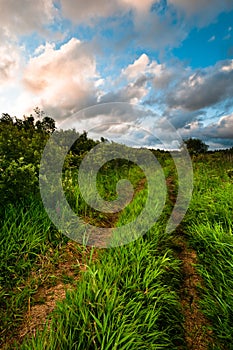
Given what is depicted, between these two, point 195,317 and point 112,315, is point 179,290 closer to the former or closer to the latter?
point 195,317

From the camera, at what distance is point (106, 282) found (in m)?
2.48

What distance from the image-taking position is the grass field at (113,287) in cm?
204

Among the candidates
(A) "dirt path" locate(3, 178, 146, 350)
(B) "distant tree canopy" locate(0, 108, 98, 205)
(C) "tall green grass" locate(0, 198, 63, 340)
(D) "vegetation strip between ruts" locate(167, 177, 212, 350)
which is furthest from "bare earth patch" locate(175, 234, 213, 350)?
(B) "distant tree canopy" locate(0, 108, 98, 205)

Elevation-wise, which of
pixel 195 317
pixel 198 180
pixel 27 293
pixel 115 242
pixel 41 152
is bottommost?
pixel 195 317

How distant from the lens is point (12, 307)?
2.54 metres

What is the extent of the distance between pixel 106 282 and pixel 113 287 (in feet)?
0.28

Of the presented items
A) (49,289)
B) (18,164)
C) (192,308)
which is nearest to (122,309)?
(192,308)

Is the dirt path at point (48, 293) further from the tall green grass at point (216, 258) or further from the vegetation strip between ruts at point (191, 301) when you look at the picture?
the tall green grass at point (216, 258)

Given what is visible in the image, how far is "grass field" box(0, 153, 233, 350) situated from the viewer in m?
2.04

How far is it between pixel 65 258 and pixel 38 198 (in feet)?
3.79

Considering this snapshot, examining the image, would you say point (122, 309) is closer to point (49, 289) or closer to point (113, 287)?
point (113, 287)

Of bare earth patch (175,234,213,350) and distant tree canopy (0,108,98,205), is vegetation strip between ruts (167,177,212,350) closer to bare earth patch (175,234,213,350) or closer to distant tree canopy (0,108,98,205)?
bare earth patch (175,234,213,350)

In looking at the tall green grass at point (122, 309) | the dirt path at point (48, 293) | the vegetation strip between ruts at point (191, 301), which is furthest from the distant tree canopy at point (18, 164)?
the vegetation strip between ruts at point (191, 301)

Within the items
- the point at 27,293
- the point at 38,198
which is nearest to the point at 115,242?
the point at 27,293
